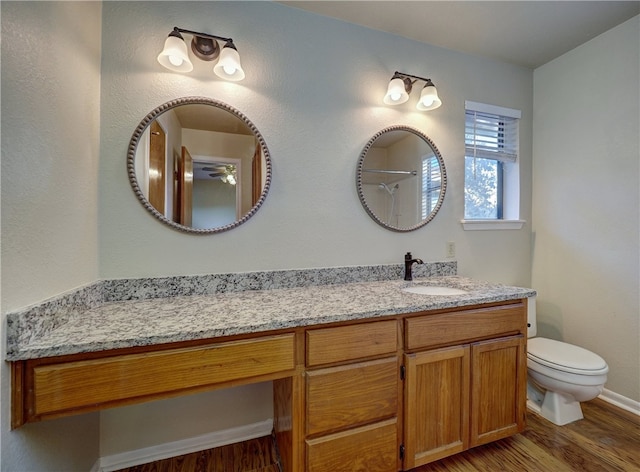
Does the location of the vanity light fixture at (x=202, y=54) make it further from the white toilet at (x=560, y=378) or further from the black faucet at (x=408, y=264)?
the white toilet at (x=560, y=378)

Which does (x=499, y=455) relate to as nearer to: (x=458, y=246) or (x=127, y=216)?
(x=458, y=246)

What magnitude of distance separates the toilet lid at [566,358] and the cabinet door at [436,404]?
68 cm

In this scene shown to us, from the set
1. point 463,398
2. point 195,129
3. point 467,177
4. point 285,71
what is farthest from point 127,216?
point 467,177

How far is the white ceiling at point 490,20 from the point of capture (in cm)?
159

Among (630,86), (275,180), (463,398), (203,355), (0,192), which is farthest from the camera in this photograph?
(630,86)

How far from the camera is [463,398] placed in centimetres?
134

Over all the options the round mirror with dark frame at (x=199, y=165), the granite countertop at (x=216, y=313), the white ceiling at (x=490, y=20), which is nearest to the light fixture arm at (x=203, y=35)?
the round mirror with dark frame at (x=199, y=165)

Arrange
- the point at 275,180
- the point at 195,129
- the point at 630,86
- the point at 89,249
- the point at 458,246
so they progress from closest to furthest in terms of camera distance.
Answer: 1. the point at 89,249
2. the point at 195,129
3. the point at 275,180
4. the point at 630,86
5. the point at 458,246

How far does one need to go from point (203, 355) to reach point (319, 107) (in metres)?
1.45

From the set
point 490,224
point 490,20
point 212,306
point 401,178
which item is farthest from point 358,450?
point 490,20

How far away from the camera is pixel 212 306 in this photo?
4.00 ft

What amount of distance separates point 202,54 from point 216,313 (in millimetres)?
1294

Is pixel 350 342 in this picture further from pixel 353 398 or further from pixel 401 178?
pixel 401 178

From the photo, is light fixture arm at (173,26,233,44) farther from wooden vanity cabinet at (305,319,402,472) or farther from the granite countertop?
wooden vanity cabinet at (305,319,402,472)
